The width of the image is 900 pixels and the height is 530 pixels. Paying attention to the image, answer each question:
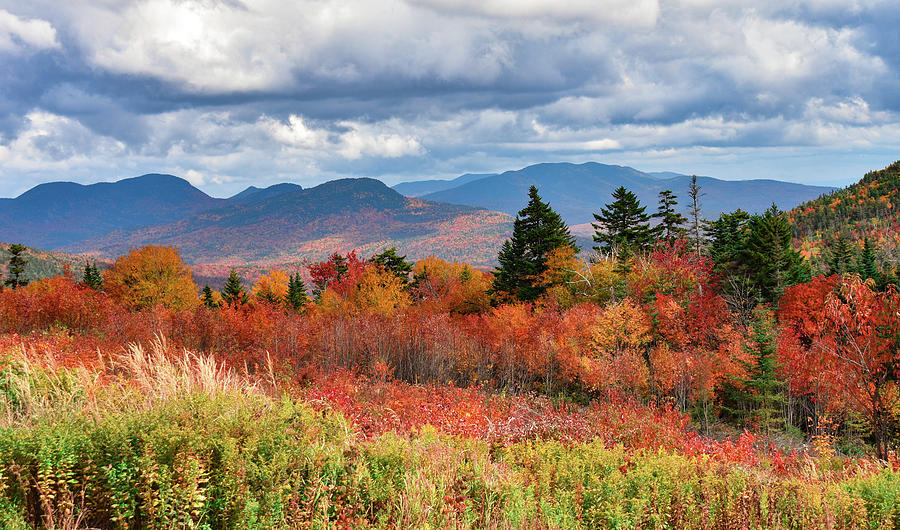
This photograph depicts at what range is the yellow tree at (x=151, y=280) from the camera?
55188mm

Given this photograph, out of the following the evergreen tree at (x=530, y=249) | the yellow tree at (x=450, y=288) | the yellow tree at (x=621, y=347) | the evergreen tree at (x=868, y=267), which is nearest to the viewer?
the yellow tree at (x=621, y=347)

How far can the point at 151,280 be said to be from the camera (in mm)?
56344

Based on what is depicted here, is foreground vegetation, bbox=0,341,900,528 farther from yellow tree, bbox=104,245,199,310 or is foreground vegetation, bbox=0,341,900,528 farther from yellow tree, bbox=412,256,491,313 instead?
yellow tree, bbox=104,245,199,310

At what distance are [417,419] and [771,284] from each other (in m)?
47.9

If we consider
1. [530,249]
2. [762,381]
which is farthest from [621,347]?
[530,249]

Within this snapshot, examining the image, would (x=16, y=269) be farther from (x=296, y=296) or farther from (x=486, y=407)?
(x=486, y=407)

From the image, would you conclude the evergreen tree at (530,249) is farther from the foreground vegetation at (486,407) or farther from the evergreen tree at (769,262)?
the evergreen tree at (769,262)

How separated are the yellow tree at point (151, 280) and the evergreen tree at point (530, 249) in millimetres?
34307

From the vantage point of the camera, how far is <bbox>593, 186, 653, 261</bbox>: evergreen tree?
56.0 meters

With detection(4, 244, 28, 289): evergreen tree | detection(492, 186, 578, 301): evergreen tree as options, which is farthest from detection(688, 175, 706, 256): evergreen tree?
detection(4, 244, 28, 289): evergreen tree

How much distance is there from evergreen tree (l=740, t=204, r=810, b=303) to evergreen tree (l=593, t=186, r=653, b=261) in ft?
34.2

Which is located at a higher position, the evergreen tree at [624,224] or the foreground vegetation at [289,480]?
the evergreen tree at [624,224]

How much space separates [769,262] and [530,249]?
70.5 feet

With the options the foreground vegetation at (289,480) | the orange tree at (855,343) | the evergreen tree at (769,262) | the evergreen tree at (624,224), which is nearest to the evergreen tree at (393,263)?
the evergreen tree at (624,224)
